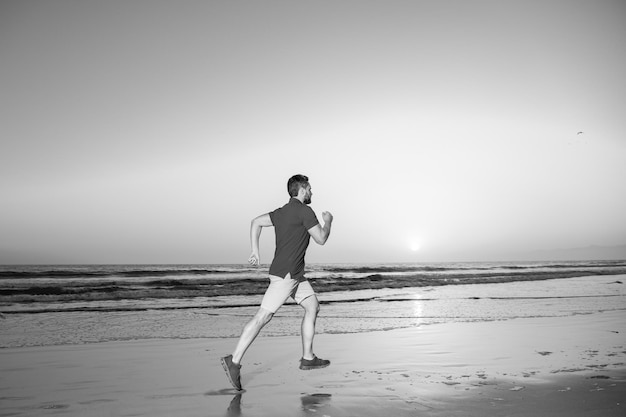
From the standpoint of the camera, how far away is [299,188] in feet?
18.9

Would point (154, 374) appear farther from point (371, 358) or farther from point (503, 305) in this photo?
point (503, 305)

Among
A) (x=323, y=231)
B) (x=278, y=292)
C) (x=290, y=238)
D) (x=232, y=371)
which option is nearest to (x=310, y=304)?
(x=278, y=292)

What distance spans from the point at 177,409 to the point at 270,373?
1623 mm

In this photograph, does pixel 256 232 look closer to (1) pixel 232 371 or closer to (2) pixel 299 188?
(2) pixel 299 188

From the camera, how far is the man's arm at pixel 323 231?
532 centimetres

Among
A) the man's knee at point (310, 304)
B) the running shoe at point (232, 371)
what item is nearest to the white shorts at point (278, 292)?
the man's knee at point (310, 304)

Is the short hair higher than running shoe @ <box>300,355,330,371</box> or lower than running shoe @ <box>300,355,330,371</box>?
higher

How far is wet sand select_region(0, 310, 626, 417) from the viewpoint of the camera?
4312 millimetres

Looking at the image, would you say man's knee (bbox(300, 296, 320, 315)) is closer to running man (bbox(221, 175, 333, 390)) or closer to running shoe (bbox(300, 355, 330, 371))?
running man (bbox(221, 175, 333, 390))

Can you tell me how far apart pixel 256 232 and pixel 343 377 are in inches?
70.7

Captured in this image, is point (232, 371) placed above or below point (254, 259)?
below

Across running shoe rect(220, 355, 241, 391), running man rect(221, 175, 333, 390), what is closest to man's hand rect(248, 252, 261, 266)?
running man rect(221, 175, 333, 390)

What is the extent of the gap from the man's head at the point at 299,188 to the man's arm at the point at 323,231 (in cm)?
46

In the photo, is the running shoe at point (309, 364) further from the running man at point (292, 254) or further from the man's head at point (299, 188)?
the man's head at point (299, 188)
